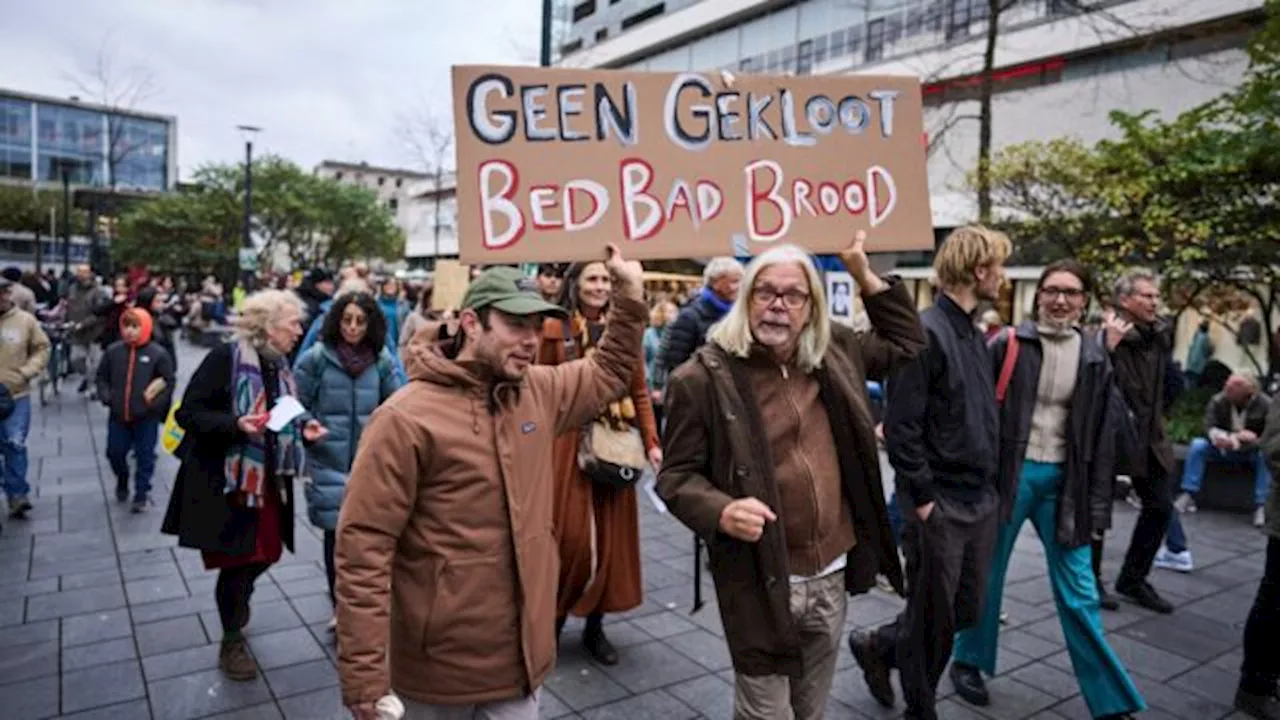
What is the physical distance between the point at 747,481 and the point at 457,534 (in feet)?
2.78

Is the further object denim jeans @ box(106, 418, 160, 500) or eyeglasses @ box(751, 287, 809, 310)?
denim jeans @ box(106, 418, 160, 500)

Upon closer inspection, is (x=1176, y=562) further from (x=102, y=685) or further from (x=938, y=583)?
(x=102, y=685)

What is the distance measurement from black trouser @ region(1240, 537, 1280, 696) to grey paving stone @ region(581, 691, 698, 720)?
2.51 m

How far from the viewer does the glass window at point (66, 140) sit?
6544 cm

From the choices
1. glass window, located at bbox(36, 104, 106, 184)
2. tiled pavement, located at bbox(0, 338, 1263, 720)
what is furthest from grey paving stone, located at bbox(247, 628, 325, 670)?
glass window, located at bbox(36, 104, 106, 184)

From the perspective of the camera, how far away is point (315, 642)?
433 centimetres

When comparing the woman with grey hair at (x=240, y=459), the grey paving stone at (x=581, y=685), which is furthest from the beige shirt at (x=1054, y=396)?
the woman with grey hair at (x=240, y=459)

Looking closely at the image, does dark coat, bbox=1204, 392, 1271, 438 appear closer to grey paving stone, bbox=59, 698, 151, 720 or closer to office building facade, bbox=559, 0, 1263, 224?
office building facade, bbox=559, 0, 1263, 224

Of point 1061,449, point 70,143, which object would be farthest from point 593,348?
point 70,143

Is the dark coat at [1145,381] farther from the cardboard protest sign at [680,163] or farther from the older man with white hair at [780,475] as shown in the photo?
the older man with white hair at [780,475]

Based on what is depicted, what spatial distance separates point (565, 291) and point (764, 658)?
7.89 ft

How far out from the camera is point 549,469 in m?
2.54

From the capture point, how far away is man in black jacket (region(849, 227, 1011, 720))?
10.8 ft

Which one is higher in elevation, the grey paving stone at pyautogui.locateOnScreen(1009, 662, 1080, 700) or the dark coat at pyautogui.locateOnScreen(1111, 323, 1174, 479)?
the dark coat at pyautogui.locateOnScreen(1111, 323, 1174, 479)
